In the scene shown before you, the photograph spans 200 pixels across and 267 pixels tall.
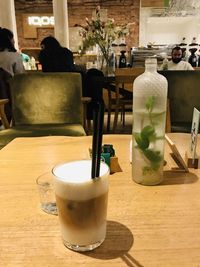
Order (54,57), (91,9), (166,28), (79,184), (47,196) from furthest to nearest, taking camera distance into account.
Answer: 1. (166,28)
2. (91,9)
3. (54,57)
4. (47,196)
5. (79,184)

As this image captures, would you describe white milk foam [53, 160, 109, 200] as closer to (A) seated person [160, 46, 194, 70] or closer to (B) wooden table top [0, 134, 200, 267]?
(B) wooden table top [0, 134, 200, 267]

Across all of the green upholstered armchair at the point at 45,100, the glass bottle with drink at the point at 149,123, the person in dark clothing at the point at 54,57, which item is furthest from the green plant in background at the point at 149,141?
the person in dark clothing at the point at 54,57

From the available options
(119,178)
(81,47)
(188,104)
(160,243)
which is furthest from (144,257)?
(81,47)

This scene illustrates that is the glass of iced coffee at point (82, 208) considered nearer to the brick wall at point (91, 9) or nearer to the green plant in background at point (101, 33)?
the green plant in background at point (101, 33)

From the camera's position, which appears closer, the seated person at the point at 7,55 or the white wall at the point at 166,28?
the seated person at the point at 7,55

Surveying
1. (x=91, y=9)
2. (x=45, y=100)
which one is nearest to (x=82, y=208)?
(x=45, y=100)

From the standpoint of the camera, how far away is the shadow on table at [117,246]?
0.48 metres

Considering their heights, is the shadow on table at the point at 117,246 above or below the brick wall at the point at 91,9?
below

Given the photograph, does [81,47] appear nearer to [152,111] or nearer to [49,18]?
[152,111]

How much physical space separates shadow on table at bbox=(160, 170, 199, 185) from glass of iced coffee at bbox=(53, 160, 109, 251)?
311mm

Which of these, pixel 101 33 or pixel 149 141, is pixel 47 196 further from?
pixel 101 33

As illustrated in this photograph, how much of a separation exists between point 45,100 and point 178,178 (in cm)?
157

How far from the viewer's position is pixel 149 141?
2.36 ft

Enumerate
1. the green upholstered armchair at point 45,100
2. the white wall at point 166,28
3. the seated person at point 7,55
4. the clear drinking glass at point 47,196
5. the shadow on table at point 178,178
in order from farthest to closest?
the white wall at point 166,28 → the seated person at point 7,55 → the green upholstered armchair at point 45,100 → the shadow on table at point 178,178 → the clear drinking glass at point 47,196
